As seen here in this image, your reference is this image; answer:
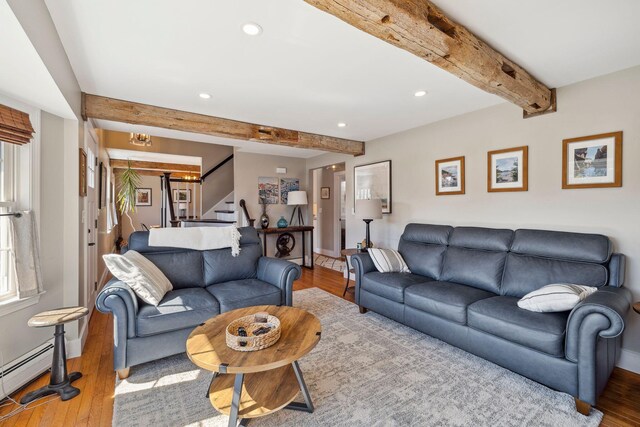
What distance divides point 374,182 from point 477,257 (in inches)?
83.7

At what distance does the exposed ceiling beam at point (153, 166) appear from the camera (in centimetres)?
718

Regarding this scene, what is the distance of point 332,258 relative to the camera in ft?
22.6

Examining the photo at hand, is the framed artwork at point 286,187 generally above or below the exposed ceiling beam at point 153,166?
below

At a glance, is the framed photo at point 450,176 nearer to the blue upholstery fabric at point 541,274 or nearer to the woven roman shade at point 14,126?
the blue upholstery fabric at point 541,274

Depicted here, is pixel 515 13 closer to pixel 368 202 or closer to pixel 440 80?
pixel 440 80

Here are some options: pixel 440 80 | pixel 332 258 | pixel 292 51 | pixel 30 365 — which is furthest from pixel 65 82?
pixel 332 258

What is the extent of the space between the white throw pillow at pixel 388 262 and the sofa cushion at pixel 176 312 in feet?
5.76

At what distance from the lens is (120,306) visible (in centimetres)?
205

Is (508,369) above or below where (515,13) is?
below

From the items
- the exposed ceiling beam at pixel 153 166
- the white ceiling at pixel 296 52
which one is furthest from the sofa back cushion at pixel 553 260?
the exposed ceiling beam at pixel 153 166

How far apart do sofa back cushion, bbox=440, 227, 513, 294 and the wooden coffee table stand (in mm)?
1745

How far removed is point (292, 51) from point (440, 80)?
1.34m

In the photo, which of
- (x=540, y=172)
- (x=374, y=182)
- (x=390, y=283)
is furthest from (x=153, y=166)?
(x=540, y=172)

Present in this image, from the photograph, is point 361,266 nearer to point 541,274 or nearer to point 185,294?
point 541,274
